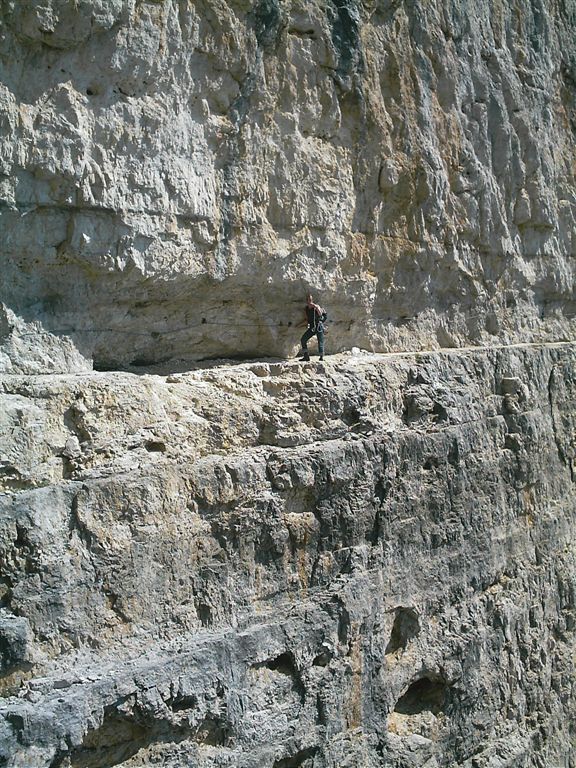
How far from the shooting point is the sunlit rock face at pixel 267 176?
6125mm

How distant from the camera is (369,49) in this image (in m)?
8.34

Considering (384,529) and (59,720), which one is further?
(384,529)

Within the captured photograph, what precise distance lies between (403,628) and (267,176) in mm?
4625

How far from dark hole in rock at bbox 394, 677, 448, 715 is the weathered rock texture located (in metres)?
0.02

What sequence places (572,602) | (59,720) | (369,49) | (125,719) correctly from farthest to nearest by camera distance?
(572,602) → (369,49) → (125,719) → (59,720)

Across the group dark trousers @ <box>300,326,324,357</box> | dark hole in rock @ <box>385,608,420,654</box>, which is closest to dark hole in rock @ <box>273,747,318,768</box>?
dark hole in rock @ <box>385,608,420,654</box>

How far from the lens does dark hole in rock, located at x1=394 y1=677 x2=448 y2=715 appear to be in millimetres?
8117

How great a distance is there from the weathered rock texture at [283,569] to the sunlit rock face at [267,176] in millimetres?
568

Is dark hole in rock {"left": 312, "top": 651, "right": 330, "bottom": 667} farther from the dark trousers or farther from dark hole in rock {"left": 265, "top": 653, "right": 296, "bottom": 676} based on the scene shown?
the dark trousers

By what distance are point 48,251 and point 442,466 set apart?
458 cm

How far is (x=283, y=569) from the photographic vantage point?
23.1 feet

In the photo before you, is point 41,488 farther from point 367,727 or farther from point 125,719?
point 367,727

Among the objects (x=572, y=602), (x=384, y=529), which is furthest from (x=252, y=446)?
(x=572, y=602)

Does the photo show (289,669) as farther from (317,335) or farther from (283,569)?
(317,335)
